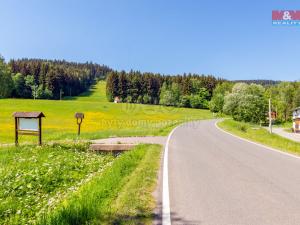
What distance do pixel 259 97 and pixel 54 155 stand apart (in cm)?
7586

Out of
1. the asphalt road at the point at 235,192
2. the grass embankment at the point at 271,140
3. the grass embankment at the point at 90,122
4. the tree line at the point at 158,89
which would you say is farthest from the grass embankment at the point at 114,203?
the tree line at the point at 158,89

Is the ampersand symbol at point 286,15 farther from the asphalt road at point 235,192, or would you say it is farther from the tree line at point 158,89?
the tree line at point 158,89

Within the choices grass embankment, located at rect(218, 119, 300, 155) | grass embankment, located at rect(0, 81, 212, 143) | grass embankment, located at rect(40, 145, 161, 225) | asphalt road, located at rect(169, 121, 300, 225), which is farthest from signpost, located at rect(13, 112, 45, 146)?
grass embankment, located at rect(218, 119, 300, 155)

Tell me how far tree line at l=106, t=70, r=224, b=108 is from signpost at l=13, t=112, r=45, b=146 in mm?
92408

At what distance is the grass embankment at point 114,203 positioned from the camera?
4.78 m

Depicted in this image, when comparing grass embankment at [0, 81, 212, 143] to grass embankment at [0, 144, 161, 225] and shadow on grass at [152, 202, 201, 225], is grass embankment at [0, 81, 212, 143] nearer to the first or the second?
grass embankment at [0, 144, 161, 225]

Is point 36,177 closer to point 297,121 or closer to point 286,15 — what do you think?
point 286,15

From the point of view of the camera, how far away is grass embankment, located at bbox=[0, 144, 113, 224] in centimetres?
715

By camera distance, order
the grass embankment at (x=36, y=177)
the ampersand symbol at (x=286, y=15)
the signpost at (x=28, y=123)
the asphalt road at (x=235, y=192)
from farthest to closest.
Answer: the ampersand symbol at (x=286, y=15), the signpost at (x=28, y=123), the grass embankment at (x=36, y=177), the asphalt road at (x=235, y=192)

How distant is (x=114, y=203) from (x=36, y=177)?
5.42 m

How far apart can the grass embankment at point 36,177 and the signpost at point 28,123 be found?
173 centimetres

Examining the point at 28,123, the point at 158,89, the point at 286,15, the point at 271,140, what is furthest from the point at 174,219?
the point at 158,89

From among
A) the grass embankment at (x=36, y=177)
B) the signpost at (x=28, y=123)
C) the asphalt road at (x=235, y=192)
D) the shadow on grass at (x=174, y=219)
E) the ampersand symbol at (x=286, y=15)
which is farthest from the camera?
the ampersand symbol at (x=286, y=15)

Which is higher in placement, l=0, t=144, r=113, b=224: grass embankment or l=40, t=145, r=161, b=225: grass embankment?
l=40, t=145, r=161, b=225: grass embankment
